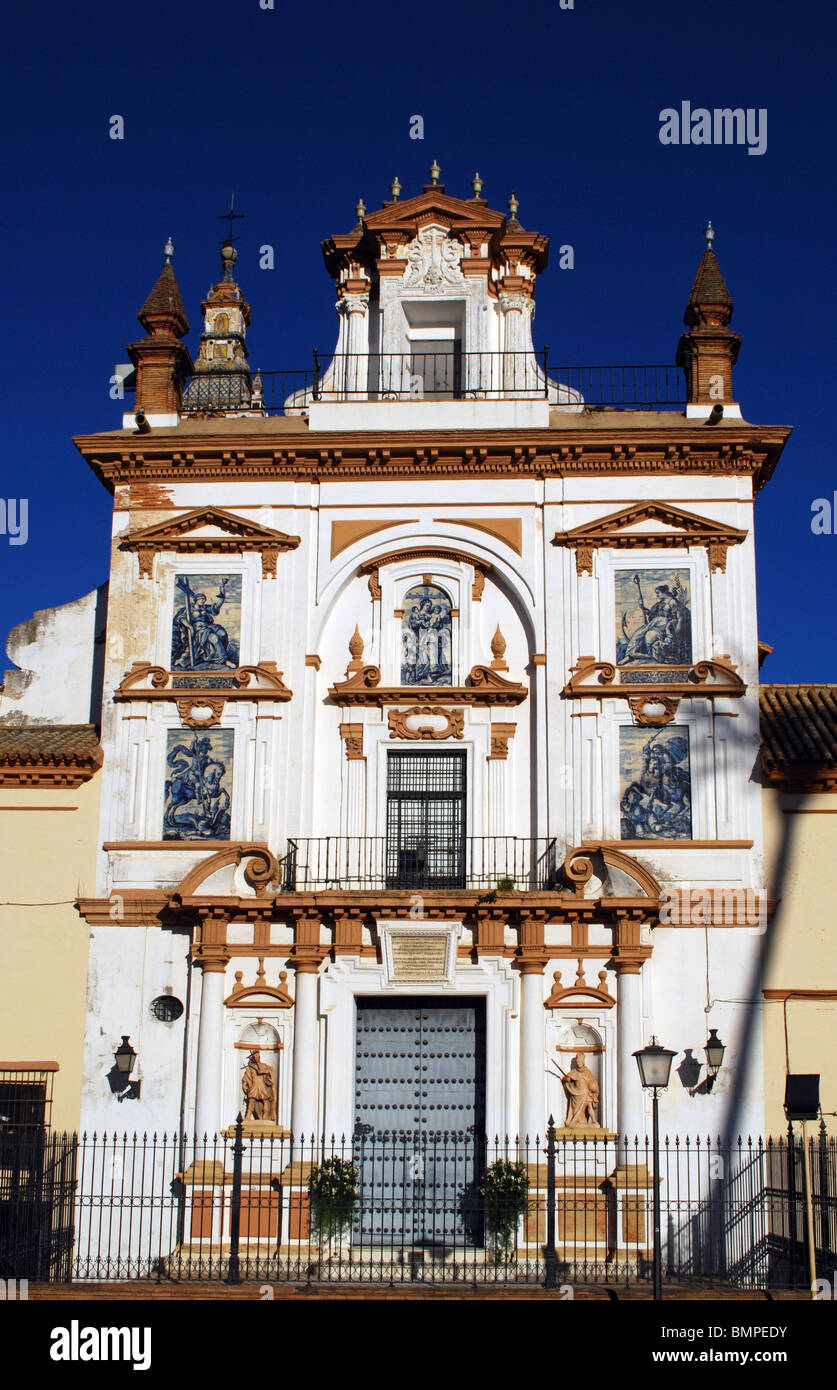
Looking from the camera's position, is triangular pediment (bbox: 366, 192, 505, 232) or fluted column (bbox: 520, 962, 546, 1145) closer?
fluted column (bbox: 520, 962, 546, 1145)

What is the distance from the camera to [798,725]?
22656 mm

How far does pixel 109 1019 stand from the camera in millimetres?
21141

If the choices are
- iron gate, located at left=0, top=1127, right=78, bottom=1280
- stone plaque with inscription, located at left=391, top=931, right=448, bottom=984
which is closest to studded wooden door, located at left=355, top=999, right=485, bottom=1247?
stone plaque with inscription, located at left=391, top=931, right=448, bottom=984

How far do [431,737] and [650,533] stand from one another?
4.48 metres

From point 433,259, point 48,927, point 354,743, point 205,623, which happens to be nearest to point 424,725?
point 354,743

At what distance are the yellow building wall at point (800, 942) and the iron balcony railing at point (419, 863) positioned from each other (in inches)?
124

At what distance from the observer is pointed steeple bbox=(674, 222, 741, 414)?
2348cm

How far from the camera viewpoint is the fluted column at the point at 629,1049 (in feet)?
65.8

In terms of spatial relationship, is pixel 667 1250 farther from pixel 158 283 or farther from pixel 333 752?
pixel 158 283

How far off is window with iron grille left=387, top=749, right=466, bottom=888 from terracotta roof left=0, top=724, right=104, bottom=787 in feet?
14.5

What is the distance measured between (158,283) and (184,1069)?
12.7 m

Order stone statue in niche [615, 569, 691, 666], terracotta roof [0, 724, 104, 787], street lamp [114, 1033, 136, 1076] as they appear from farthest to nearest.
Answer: stone statue in niche [615, 569, 691, 666]
terracotta roof [0, 724, 104, 787]
street lamp [114, 1033, 136, 1076]

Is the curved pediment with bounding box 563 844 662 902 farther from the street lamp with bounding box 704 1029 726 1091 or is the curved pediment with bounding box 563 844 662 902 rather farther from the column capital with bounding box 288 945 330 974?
the column capital with bounding box 288 945 330 974
